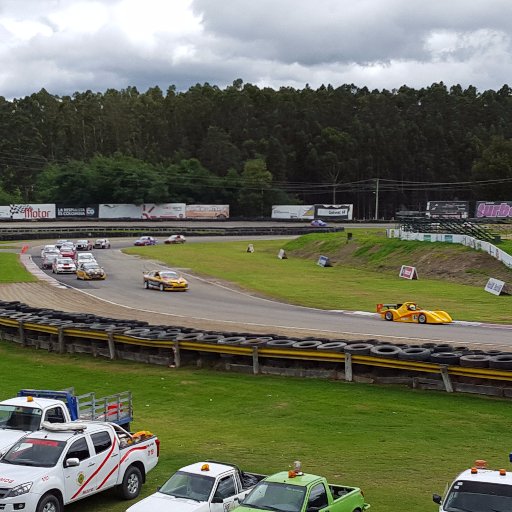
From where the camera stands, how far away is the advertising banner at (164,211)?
13538cm

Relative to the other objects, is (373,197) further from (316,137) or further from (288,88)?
(288,88)

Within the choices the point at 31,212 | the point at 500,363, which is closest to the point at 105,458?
the point at 500,363

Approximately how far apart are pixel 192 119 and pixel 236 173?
3350 cm

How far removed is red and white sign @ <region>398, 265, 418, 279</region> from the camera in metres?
59.1

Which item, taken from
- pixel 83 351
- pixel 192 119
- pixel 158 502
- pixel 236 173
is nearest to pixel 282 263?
pixel 83 351

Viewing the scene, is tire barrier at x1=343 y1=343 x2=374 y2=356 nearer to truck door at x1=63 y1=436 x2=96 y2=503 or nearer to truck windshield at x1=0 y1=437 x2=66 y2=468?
truck door at x1=63 y1=436 x2=96 y2=503

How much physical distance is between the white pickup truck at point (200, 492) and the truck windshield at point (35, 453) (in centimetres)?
191

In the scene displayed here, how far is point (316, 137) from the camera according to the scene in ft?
574

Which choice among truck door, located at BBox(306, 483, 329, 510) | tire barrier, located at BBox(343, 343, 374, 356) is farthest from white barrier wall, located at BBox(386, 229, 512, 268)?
truck door, located at BBox(306, 483, 329, 510)

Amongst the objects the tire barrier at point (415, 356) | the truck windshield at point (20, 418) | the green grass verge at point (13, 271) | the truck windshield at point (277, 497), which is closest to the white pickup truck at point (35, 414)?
the truck windshield at point (20, 418)

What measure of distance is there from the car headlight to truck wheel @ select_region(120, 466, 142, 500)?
2.24m

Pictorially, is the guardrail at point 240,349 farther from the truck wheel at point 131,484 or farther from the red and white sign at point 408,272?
the red and white sign at point 408,272

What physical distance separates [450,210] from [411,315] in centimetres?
4772

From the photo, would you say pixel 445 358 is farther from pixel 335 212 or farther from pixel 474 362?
pixel 335 212
